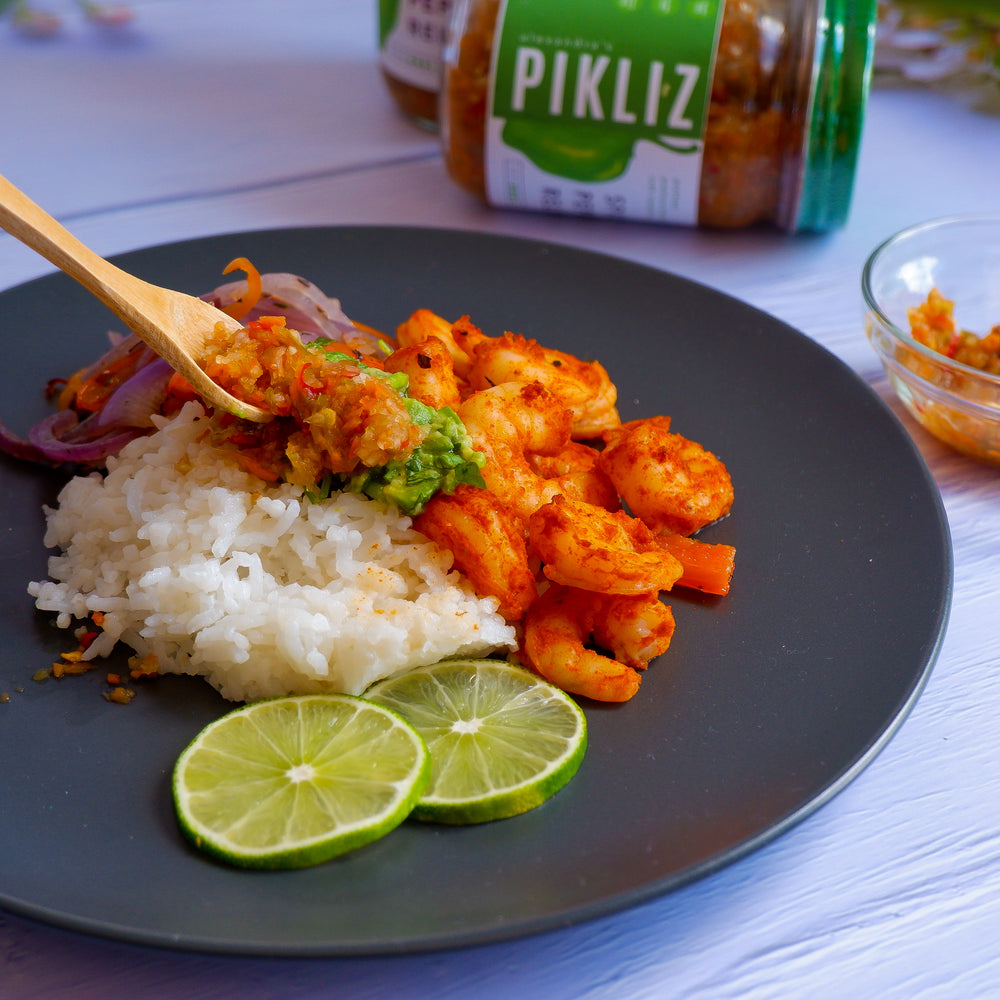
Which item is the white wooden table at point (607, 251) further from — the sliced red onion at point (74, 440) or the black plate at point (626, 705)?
the sliced red onion at point (74, 440)

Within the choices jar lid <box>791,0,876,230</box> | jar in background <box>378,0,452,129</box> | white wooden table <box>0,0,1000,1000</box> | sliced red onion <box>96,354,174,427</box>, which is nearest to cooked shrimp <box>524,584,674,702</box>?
white wooden table <box>0,0,1000,1000</box>

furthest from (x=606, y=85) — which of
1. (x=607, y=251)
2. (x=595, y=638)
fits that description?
(x=595, y=638)

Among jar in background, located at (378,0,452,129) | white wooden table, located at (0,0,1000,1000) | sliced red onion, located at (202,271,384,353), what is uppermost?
jar in background, located at (378,0,452,129)

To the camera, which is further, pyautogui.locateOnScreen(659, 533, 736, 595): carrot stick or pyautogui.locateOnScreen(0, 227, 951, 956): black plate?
pyautogui.locateOnScreen(659, 533, 736, 595): carrot stick

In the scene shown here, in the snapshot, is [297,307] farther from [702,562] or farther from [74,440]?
[702,562]

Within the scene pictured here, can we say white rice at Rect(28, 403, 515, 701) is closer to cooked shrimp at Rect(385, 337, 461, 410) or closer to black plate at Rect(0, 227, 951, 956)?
black plate at Rect(0, 227, 951, 956)
